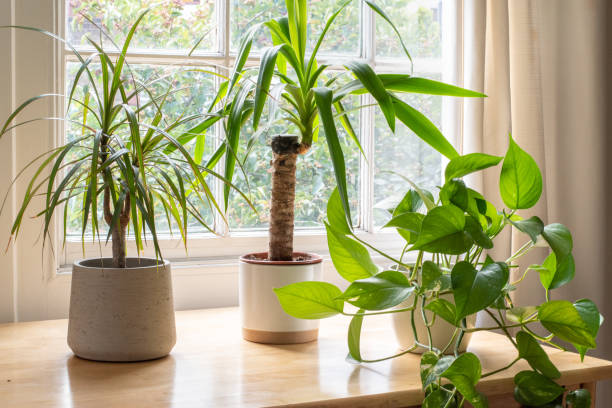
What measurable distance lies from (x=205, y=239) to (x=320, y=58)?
1.71 feet

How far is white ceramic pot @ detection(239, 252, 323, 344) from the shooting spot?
1.25 m

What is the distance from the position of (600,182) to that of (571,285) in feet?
0.84

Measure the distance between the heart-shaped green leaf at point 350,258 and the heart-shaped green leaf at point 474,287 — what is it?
8.4 inches

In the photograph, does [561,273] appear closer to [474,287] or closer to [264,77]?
[474,287]

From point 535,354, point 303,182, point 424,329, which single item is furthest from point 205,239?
point 535,354

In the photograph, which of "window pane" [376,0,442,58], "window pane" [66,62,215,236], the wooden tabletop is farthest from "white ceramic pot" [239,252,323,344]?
"window pane" [376,0,442,58]

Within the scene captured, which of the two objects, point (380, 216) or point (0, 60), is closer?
point (0, 60)

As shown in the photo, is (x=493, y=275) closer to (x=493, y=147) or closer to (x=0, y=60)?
(x=493, y=147)

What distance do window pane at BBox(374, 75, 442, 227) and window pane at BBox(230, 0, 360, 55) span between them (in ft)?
0.67

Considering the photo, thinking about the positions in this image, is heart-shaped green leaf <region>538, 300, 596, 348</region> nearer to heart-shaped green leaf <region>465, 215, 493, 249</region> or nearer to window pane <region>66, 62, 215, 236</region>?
heart-shaped green leaf <region>465, 215, 493, 249</region>

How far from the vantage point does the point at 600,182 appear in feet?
5.52

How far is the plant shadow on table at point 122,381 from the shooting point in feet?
3.09

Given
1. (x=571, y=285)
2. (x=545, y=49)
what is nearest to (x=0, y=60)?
(x=545, y=49)

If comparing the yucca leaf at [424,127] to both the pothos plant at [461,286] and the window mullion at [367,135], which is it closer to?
the pothos plant at [461,286]
